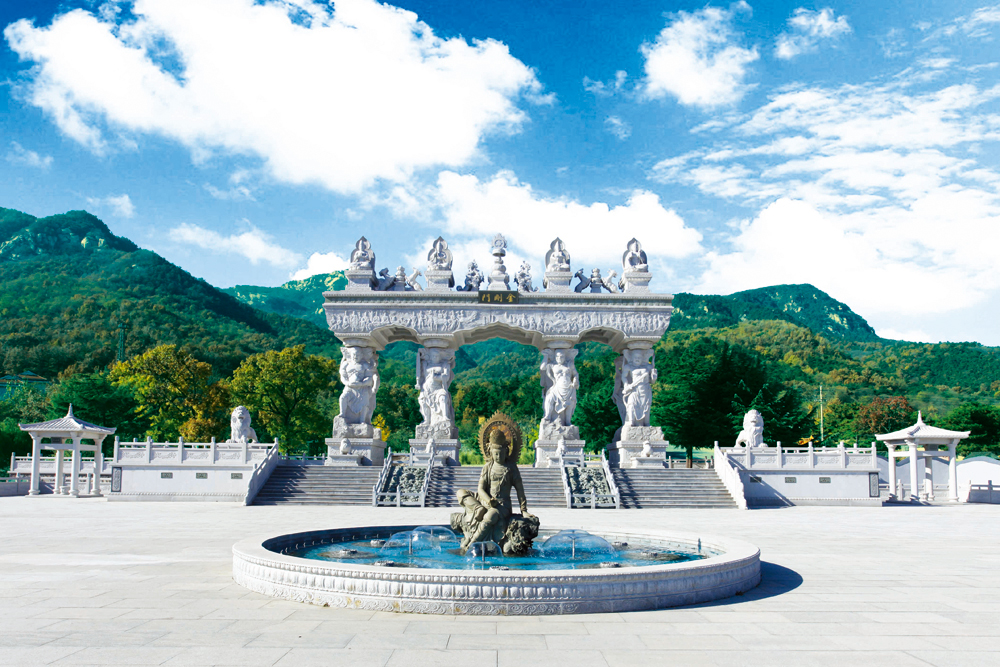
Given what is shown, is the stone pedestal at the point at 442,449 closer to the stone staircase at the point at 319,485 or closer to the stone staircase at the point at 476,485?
the stone staircase at the point at 476,485

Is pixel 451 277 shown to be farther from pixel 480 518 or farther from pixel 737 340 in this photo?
pixel 737 340

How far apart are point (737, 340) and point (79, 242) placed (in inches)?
2229

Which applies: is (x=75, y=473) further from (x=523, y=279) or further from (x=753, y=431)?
(x=753, y=431)


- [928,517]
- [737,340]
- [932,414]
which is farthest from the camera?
[737,340]

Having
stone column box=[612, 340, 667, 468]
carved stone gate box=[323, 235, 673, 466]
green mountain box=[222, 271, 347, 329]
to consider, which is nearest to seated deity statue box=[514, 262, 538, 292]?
carved stone gate box=[323, 235, 673, 466]

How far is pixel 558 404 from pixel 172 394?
20662mm

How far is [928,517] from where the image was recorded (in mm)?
15750

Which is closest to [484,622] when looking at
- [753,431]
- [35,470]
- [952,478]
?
[753,431]

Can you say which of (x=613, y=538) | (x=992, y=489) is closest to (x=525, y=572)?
(x=613, y=538)

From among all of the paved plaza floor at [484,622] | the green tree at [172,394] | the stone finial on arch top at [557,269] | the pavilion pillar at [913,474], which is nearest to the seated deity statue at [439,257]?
the stone finial on arch top at [557,269]

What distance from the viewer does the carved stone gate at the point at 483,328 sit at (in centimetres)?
2061

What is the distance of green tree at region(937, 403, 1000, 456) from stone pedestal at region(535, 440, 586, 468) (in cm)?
2564

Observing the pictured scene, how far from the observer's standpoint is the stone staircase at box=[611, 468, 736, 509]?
17.3 metres

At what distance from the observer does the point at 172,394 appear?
1323 inches
